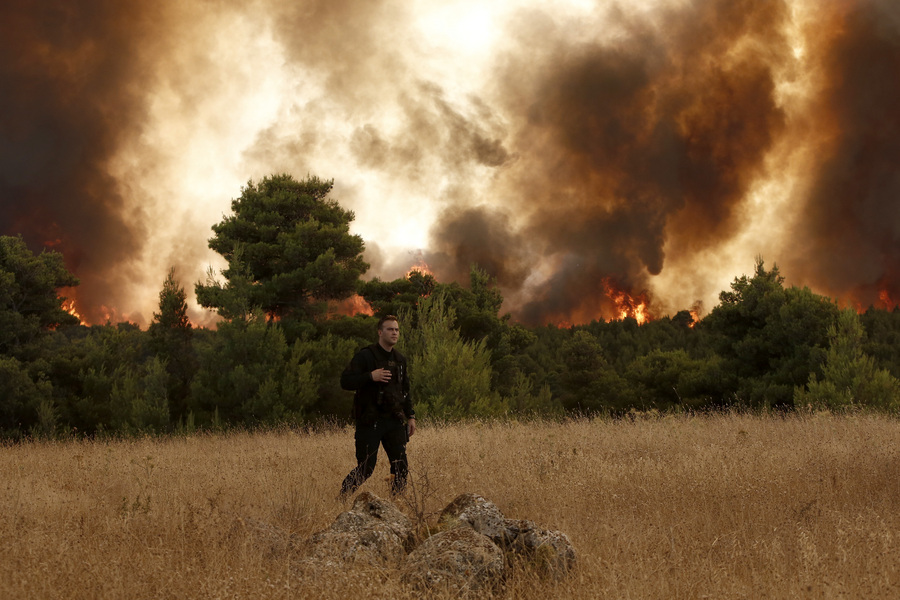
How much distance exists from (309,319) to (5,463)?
1408 centimetres

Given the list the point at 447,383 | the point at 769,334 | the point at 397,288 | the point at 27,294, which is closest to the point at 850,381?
the point at 769,334

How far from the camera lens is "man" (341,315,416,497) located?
20.3 feet

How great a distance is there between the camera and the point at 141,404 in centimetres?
2125

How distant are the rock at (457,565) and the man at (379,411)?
199cm

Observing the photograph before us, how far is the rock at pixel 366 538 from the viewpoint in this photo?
14.4 ft

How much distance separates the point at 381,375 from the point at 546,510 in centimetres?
226

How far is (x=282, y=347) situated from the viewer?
21.2 m

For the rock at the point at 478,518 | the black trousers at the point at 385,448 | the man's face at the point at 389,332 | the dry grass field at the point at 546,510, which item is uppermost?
the man's face at the point at 389,332

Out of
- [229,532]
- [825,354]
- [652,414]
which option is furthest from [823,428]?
[825,354]

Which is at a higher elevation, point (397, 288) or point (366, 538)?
point (397, 288)

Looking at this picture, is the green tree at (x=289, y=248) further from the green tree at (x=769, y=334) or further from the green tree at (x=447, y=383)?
the green tree at (x=769, y=334)

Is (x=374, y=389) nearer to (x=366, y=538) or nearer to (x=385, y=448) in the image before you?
(x=385, y=448)

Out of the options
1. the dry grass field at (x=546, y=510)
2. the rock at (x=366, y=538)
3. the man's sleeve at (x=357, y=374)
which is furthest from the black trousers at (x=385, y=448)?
Result: the rock at (x=366, y=538)

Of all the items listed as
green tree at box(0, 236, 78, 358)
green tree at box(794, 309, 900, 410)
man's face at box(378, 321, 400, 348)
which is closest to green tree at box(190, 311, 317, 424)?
green tree at box(0, 236, 78, 358)
